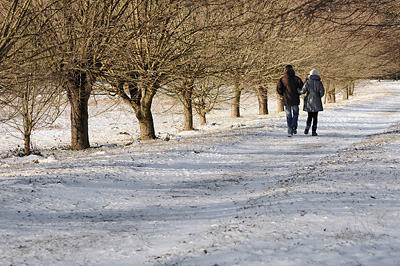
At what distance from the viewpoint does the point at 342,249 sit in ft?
11.7

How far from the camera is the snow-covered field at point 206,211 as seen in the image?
3814 mm

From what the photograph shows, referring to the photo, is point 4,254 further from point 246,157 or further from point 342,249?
point 246,157

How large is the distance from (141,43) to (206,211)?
9.25m

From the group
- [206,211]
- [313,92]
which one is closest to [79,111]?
[313,92]

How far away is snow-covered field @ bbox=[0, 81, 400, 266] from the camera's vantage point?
3814mm

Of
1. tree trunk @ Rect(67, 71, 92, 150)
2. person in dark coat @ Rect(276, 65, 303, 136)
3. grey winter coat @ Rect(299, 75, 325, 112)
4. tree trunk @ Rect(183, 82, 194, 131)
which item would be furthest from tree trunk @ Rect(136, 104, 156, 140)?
grey winter coat @ Rect(299, 75, 325, 112)

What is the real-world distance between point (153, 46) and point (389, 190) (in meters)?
10.3

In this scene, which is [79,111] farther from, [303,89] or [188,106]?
[303,89]

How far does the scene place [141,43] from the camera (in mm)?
13695

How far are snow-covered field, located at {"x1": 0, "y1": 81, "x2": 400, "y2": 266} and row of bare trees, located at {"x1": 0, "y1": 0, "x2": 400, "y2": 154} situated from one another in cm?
270

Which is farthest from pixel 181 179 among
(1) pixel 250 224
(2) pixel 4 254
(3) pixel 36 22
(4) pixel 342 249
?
(3) pixel 36 22

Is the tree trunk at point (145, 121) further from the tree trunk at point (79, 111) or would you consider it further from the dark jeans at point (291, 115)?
the dark jeans at point (291, 115)

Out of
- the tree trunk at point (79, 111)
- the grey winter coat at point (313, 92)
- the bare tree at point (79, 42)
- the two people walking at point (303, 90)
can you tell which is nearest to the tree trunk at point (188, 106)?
the tree trunk at point (79, 111)

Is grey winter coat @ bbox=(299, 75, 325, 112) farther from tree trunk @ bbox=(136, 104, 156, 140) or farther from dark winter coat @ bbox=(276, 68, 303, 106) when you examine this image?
tree trunk @ bbox=(136, 104, 156, 140)
